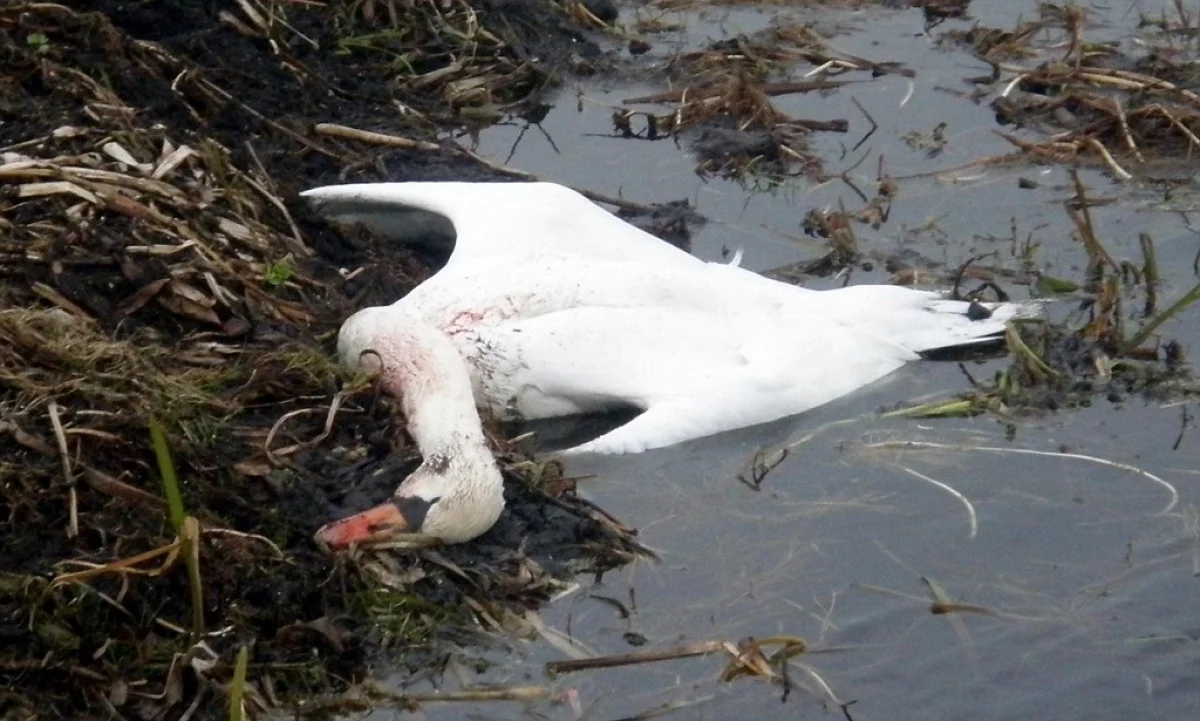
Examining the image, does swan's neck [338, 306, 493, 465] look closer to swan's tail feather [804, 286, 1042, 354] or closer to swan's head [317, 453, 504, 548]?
swan's head [317, 453, 504, 548]

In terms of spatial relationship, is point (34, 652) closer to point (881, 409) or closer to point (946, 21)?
point (881, 409)

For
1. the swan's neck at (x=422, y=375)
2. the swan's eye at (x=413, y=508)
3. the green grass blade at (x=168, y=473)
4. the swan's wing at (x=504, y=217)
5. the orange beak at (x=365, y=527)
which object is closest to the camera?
the green grass blade at (x=168, y=473)

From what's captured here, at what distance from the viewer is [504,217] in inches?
273

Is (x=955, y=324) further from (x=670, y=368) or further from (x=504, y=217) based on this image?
(x=504, y=217)

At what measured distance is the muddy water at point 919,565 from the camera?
4.87 m

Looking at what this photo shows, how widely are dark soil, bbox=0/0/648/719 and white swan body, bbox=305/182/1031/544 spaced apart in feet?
1.17

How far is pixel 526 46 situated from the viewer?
9.42 meters

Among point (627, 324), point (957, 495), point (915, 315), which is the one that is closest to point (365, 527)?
point (627, 324)

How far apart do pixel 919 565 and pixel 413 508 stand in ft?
4.80

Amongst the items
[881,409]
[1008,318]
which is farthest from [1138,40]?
[881,409]

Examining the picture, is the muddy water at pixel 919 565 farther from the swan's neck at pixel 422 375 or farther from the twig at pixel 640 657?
the swan's neck at pixel 422 375

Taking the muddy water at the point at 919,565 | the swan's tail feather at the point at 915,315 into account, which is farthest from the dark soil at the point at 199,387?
the swan's tail feather at the point at 915,315

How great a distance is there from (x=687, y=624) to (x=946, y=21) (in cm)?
561

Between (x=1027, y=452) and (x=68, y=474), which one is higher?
(x=68, y=474)
